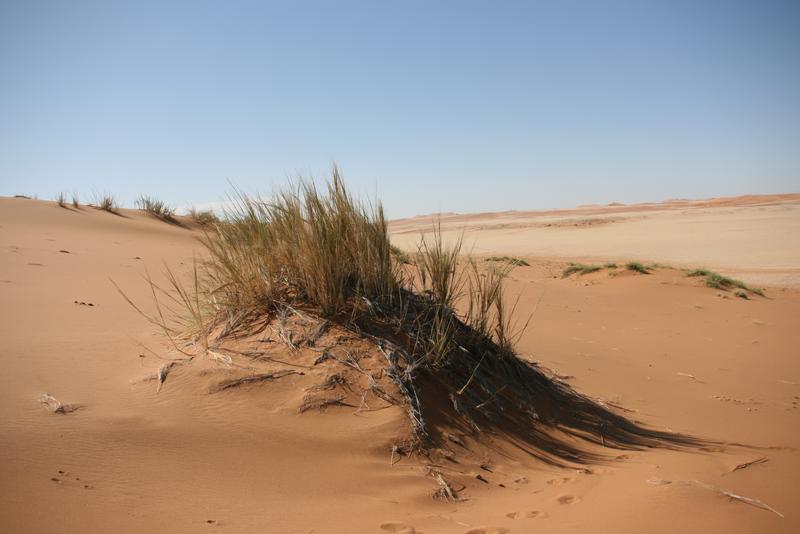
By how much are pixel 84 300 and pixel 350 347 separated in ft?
9.91

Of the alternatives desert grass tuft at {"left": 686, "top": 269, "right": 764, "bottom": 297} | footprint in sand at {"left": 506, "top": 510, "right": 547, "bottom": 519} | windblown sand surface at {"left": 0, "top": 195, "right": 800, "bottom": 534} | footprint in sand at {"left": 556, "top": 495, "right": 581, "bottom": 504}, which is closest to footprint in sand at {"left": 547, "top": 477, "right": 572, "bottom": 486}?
windblown sand surface at {"left": 0, "top": 195, "right": 800, "bottom": 534}

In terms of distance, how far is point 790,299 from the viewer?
35.1 feet

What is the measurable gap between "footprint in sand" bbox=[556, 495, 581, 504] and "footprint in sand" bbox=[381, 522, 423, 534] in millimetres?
736

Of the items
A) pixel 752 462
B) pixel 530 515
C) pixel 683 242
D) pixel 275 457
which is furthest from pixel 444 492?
pixel 683 242

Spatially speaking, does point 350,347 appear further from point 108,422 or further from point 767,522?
point 767,522

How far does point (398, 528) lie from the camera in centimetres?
217

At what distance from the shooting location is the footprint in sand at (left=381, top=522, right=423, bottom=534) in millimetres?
2148

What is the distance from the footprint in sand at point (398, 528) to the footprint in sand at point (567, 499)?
74cm

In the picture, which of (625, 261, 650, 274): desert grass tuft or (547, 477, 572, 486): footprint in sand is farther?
(625, 261, 650, 274): desert grass tuft

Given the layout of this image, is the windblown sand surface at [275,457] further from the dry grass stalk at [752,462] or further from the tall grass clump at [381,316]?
the tall grass clump at [381,316]

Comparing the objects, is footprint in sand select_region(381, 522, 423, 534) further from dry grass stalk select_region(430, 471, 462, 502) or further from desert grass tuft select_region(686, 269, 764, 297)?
desert grass tuft select_region(686, 269, 764, 297)

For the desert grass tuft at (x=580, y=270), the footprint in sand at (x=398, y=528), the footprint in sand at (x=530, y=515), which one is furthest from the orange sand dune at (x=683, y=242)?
the footprint in sand at (x=398, y=528)

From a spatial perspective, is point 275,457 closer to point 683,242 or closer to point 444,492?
point 444,492

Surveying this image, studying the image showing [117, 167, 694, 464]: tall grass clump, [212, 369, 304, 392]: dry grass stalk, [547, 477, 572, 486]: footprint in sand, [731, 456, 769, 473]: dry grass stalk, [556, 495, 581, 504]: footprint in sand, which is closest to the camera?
[556, 495, 581, 504]: footprint in sand
